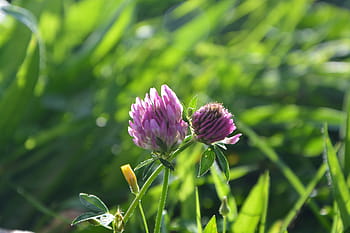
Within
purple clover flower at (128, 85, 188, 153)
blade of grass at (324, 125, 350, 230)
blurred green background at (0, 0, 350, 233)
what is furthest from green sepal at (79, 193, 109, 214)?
blade of grass at (324, 125, 350, 230)

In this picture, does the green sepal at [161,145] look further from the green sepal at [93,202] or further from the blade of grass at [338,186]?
the blade of grass at [338,186]

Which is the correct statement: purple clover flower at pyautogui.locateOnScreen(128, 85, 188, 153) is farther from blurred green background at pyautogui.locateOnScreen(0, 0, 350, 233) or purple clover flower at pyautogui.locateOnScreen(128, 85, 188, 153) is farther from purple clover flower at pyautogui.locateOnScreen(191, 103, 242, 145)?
blurred green background at pyautogui.locateOnScreen(0, 0, 350, 233)

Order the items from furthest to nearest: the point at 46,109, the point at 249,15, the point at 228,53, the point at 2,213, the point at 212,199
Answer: the point at 249,15
the point at 228,53
the point at 46,109
the point at 212,199
the point at 2,213

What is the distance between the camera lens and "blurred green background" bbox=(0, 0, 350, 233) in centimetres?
109

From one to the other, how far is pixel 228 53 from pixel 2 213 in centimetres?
74

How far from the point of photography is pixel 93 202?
608mm

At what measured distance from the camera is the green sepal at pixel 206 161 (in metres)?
0.58

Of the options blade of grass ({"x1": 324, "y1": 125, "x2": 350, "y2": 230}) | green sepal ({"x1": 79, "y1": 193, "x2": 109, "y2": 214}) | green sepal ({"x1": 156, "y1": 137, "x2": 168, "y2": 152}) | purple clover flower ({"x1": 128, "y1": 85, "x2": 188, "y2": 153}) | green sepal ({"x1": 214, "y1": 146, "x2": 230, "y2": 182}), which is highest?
purple clover flower ({"x1": 128, "y1": 85, "x2": 188, "y2": 153})

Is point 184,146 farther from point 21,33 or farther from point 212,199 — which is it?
point 21,33

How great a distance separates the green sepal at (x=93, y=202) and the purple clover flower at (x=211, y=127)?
0.39 feet

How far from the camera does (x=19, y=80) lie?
42.3 inches

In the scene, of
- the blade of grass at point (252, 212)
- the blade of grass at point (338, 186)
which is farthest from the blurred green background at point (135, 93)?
the blade of grass at point (338, 186)

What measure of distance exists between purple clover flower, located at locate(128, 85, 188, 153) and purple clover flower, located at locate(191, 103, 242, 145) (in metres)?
0.01

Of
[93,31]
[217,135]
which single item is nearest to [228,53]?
[93,31]
